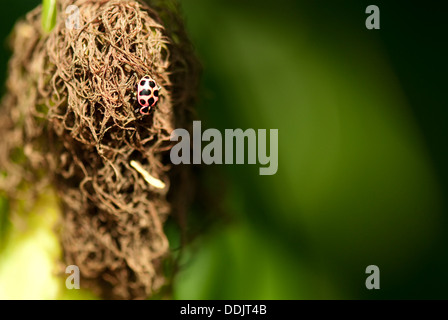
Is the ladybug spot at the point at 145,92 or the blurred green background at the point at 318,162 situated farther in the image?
the blurred green background at the point at 318,162

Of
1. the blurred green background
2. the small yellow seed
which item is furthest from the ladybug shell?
the blurred green background

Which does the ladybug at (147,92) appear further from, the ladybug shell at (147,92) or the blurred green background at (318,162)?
the blurred green background at (318,162)

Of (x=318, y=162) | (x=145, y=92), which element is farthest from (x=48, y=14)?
(x=318, y=162)

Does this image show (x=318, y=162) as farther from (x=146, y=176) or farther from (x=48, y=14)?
(x=48, y=14)

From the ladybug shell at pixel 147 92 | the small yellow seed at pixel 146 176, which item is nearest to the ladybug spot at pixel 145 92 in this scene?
the ladybug shell at pixel 147 92

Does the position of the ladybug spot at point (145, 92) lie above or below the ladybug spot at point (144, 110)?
above

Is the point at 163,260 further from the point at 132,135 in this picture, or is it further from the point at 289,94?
the point at 289,94

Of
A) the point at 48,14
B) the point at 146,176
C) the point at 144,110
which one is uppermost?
the point at 48,14
